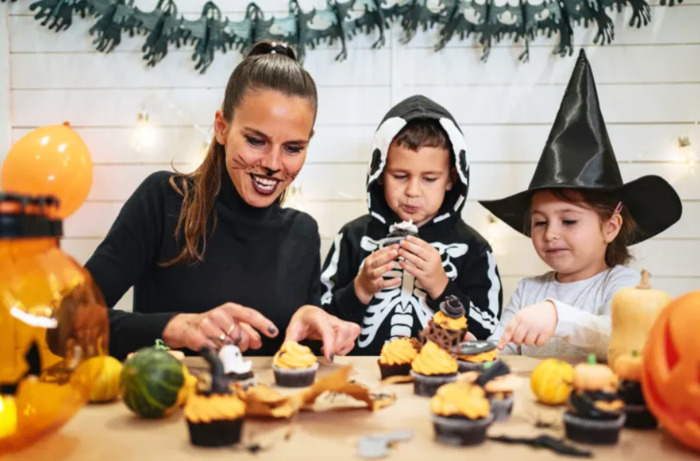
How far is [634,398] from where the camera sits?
2.95 feet

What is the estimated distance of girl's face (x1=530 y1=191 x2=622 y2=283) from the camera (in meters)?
1.97

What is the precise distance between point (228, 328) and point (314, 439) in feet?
1.33

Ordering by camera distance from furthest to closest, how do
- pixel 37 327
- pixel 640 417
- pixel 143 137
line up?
pixel 143 137 → pixel 640 417 → pixel 37 327

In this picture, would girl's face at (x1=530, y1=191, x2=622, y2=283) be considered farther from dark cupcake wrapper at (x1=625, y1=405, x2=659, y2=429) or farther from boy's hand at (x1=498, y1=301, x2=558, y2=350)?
dark cupcake wrapper at (x1=625, y1=405, x2=659, y2=429)

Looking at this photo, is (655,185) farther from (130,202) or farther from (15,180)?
(15,180)

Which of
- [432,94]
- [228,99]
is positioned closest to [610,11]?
[432,94]

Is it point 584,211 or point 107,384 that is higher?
point 584,211

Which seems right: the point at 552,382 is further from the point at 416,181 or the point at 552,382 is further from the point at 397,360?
the point at 416,181

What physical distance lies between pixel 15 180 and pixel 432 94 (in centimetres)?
186

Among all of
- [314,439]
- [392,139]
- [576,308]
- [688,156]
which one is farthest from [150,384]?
[688,156]

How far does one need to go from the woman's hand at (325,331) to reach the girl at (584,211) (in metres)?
0.67

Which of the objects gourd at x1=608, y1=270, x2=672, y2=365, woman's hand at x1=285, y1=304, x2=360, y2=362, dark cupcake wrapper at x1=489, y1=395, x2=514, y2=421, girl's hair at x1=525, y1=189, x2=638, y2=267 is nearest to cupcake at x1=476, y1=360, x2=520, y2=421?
dark cupcake wrapper at x1=489, y1=395, x2=514, y2=421

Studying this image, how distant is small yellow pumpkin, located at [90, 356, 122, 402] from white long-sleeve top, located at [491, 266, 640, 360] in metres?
0.99

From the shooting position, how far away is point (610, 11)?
2801 mm
